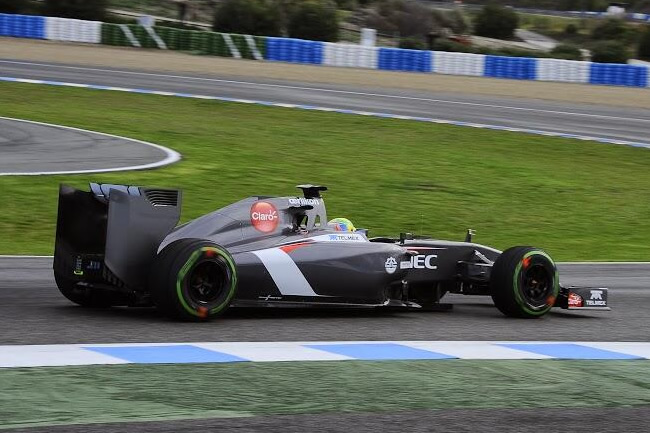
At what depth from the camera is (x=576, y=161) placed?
80.7 feet

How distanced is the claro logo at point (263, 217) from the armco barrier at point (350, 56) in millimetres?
36056

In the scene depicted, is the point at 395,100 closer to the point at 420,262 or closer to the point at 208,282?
the point at 420,262

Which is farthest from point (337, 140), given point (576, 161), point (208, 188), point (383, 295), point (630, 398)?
point (630, 398)

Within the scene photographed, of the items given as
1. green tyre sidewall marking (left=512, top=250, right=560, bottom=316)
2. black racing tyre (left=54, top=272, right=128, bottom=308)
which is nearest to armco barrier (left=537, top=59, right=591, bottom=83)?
green tyre sidewall marking (left=512, top=250, right=560, bottom=316)

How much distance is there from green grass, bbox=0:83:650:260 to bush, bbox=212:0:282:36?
80.4ft

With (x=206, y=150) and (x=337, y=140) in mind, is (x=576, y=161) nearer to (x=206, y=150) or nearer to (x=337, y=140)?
(x=337, y=140)

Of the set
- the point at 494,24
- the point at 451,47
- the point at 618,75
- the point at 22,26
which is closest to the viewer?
the point at 618,75

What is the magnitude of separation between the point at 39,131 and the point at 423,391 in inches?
653

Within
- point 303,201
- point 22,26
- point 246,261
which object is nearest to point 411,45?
point 22,26

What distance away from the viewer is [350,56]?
44.8 meters

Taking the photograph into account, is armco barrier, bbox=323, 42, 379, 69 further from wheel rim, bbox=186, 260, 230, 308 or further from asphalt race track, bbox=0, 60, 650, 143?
wheel rim, bbox=186, 260, 230, 308

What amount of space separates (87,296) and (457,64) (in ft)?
122

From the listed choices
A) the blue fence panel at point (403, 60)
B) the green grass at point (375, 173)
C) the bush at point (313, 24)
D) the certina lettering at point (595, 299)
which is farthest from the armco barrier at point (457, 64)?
the certina lettering at point (595, 299)

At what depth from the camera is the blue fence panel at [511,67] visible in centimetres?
4466
